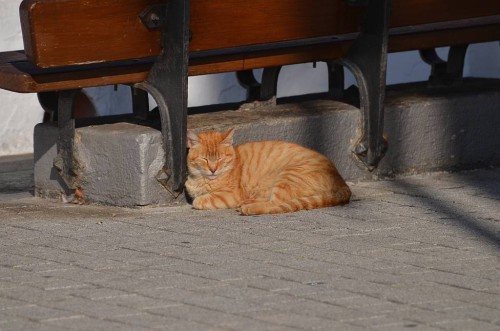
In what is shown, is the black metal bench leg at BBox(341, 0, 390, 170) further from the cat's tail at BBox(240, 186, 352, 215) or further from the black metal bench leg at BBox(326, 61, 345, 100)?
the cat's tail at BBox(240, 186, 352, 215)

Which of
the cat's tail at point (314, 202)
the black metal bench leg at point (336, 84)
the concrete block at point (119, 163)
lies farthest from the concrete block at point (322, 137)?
→ the cat's tail at point (314, 202)

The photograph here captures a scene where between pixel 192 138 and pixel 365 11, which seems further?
pixel 365 11

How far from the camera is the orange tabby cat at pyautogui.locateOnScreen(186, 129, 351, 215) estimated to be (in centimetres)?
597

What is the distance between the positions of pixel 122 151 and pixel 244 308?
78.4 inches

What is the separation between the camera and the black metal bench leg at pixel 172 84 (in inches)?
230

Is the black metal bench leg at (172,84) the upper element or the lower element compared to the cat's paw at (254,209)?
upper

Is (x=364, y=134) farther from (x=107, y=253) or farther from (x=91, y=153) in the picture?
(x=107, y=253)

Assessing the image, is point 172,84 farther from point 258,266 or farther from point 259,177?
point 258,266

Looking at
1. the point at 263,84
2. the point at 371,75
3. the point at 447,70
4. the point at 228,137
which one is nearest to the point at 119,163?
the point at 228,137

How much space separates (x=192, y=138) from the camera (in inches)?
240

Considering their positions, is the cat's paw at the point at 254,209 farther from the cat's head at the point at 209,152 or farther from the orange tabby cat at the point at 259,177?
the cat's head at the point at 209,152

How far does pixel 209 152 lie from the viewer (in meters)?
6.05

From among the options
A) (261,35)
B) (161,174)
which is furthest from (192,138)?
(261,35)

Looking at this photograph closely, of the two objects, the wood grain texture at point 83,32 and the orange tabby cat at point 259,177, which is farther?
the orange tabby cat at point 259,177
